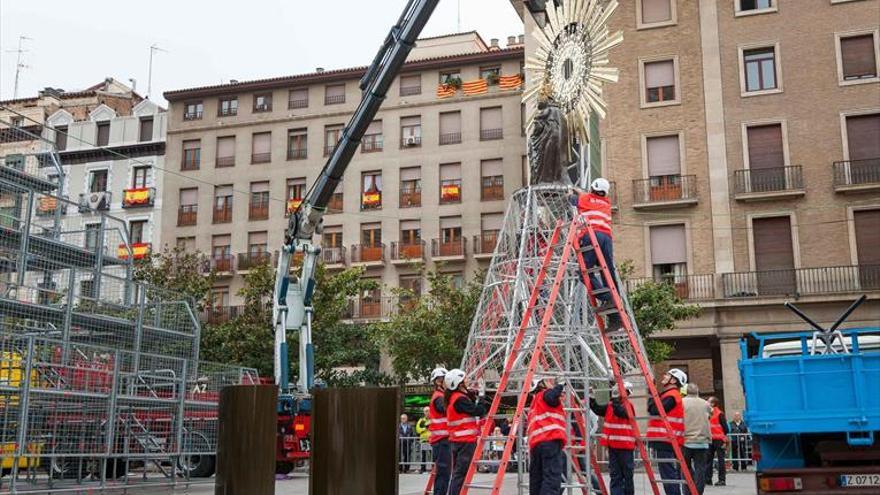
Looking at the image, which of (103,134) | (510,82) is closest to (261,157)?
(103,134)

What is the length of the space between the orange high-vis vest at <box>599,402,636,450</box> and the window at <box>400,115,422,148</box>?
3532 cm

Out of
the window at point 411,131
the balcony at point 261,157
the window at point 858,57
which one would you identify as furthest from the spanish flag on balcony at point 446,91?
the window at point 858,57

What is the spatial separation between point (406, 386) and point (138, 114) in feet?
78.5

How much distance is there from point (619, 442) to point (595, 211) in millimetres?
3163

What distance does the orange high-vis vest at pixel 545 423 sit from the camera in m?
11.3

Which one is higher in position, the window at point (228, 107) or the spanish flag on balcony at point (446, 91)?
the window at point (228, 107)

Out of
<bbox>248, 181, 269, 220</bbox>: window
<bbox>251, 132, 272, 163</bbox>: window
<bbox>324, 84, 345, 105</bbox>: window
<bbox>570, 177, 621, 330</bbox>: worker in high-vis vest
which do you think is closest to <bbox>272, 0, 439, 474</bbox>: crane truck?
<bbox>570, 177, 621, 330</bbox>: worker in high-vis vest

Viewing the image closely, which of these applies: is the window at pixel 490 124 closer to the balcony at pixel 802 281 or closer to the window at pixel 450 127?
the window at pixel 450 127

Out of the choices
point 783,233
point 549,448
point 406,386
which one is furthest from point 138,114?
point 549,448

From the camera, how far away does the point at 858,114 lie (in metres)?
33.8

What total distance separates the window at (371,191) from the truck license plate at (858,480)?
1467 inches

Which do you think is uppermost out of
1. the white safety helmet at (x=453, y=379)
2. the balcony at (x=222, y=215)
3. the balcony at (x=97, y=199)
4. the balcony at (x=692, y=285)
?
the balcony at (x=97, y=199)

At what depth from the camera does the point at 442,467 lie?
1361cm

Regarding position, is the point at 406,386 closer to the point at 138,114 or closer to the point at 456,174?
the point at 456,174
